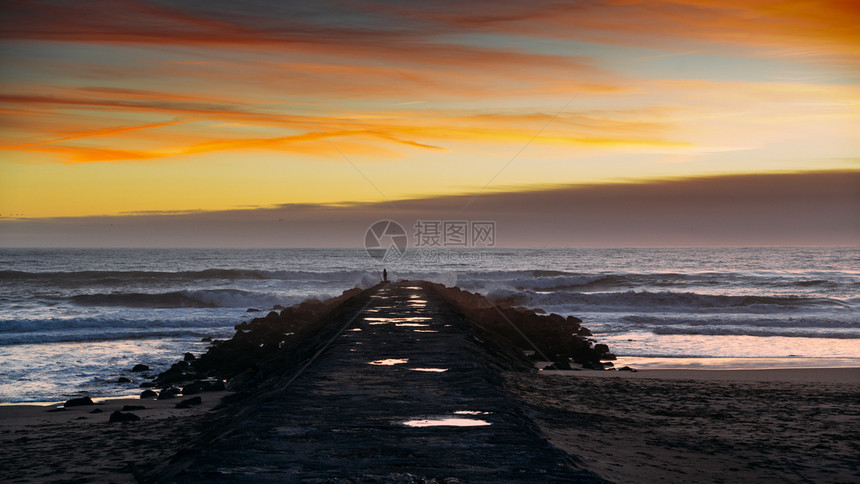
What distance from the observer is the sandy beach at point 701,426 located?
5.38 metres

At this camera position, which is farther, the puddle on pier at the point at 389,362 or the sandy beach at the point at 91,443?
the puddle on pier at the point at 389,362

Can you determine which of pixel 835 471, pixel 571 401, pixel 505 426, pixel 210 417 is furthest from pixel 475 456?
pixel 210 417

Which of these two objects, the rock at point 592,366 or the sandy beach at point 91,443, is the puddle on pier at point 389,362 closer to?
the sandy beach at point 91,443

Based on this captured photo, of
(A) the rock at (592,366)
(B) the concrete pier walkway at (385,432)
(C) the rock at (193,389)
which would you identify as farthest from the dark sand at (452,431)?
(A) the rock at (592,366)

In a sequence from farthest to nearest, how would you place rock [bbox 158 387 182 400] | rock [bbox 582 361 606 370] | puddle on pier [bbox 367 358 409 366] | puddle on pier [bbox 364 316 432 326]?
rock [bbox 582 361 606 370]
puddle on pier [bbox 364 316 432 326]
rock [bbox 158 387 182 400]
puddle on pier [bbox 367 358 409 366]

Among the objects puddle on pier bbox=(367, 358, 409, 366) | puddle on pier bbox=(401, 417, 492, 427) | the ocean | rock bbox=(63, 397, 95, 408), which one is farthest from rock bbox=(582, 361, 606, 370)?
rock bbox=(63, 397, 95, 408)

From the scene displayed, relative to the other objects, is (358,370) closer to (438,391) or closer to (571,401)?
(438,391)

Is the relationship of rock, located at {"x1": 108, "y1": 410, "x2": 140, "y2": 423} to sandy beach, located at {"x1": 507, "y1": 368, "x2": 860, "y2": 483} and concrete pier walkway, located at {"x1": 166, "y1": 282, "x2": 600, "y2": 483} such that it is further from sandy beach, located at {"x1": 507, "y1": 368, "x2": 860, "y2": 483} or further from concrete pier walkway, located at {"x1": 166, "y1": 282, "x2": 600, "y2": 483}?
sandy beach, located at {"x1": 507, "y1": 368, "x2": 860, "y2": 483}

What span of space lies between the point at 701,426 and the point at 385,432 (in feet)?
12.3

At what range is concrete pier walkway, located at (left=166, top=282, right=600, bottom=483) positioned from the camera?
433 cm

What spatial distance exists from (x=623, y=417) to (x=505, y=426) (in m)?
2.46

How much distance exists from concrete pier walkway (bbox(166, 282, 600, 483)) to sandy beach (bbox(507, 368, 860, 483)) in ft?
1.86

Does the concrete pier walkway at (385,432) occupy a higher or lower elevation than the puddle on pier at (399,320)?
higher

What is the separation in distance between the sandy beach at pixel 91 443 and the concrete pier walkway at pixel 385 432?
2.75ft
